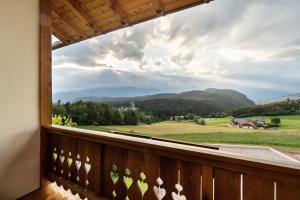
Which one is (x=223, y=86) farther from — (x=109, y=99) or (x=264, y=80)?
(x=109, y=99)

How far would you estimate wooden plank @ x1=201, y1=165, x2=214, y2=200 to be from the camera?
117 cm

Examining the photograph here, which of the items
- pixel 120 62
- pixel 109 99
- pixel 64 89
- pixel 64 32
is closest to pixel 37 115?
pixel 64 32

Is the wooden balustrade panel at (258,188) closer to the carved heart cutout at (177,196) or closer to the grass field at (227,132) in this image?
the carved heart cutout at (177,196)

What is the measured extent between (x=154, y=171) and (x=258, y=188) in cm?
63

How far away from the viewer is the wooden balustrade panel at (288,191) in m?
0.90

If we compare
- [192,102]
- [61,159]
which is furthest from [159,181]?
[192,102]

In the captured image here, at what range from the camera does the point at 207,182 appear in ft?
3.87

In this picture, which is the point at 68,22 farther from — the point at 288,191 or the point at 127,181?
the point at 288,191

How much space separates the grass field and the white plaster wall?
1.10 m

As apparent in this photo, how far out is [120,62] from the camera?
5.18m

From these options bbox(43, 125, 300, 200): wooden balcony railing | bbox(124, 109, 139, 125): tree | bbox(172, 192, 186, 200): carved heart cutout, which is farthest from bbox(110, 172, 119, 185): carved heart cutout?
bbox(124, 109, 139, 125): tree

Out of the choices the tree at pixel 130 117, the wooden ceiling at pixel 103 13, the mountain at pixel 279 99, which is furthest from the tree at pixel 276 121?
the tree at pixel 130 117

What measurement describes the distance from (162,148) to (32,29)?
1821 millimetres

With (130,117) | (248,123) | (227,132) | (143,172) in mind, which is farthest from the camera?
(130,117)
